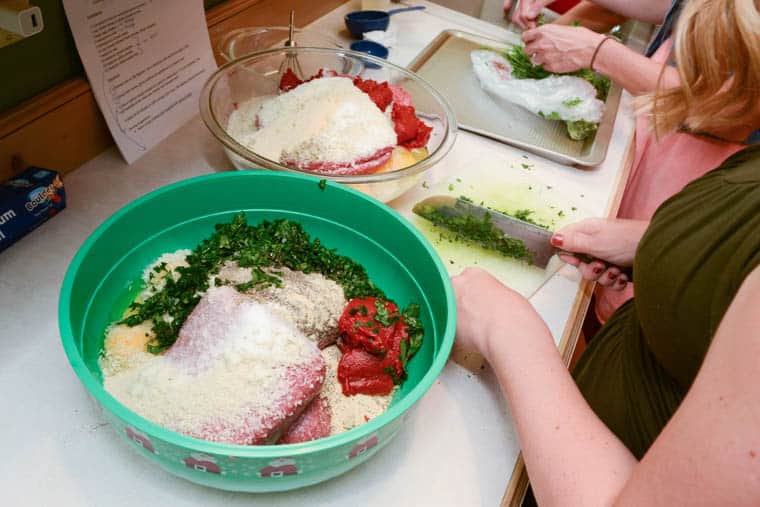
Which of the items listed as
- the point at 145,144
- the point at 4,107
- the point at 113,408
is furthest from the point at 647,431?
the point at 4,107

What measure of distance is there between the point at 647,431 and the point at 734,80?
1.90ft

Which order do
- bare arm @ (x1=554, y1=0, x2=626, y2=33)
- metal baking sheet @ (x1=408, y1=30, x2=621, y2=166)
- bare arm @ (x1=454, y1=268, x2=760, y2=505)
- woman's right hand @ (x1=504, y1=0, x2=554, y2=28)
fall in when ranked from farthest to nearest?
1. bare arm @ (x1=554, y1=0, x2=626, y2=33)
2. woman's right hand @ (x1=504, y1=0, x2=554, y2=28)
3. metal baking sheet @ (x1=408, y1=30, x2=621, y2=166)
4. bare arm @ (x1=454, y1=268, x2=760, y2=505)

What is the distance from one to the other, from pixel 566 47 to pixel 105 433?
4.98 ft

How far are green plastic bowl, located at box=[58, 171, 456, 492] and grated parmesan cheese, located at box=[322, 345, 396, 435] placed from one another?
0.07ft

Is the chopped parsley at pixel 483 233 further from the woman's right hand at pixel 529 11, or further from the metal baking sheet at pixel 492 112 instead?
the woman's right hand at pixel 529 11

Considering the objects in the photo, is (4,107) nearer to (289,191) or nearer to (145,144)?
(145,144)

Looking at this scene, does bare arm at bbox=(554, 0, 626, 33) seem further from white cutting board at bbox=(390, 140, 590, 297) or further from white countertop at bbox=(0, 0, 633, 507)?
white countertop at bbox=(0, 0, 633, 507)

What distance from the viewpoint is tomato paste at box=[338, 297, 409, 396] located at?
0.76 m

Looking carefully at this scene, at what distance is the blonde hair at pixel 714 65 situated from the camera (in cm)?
77

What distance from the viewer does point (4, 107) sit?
0.91 meters

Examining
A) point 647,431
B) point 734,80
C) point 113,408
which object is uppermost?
point 734,80

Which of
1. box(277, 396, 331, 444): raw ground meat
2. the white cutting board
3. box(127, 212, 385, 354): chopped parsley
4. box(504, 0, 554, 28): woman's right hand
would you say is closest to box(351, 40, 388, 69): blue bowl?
the white cutting board

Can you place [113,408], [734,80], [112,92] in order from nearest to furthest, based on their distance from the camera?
1. [113,408]
2. [734,80]
3. [112,92]

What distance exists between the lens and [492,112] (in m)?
1.54
